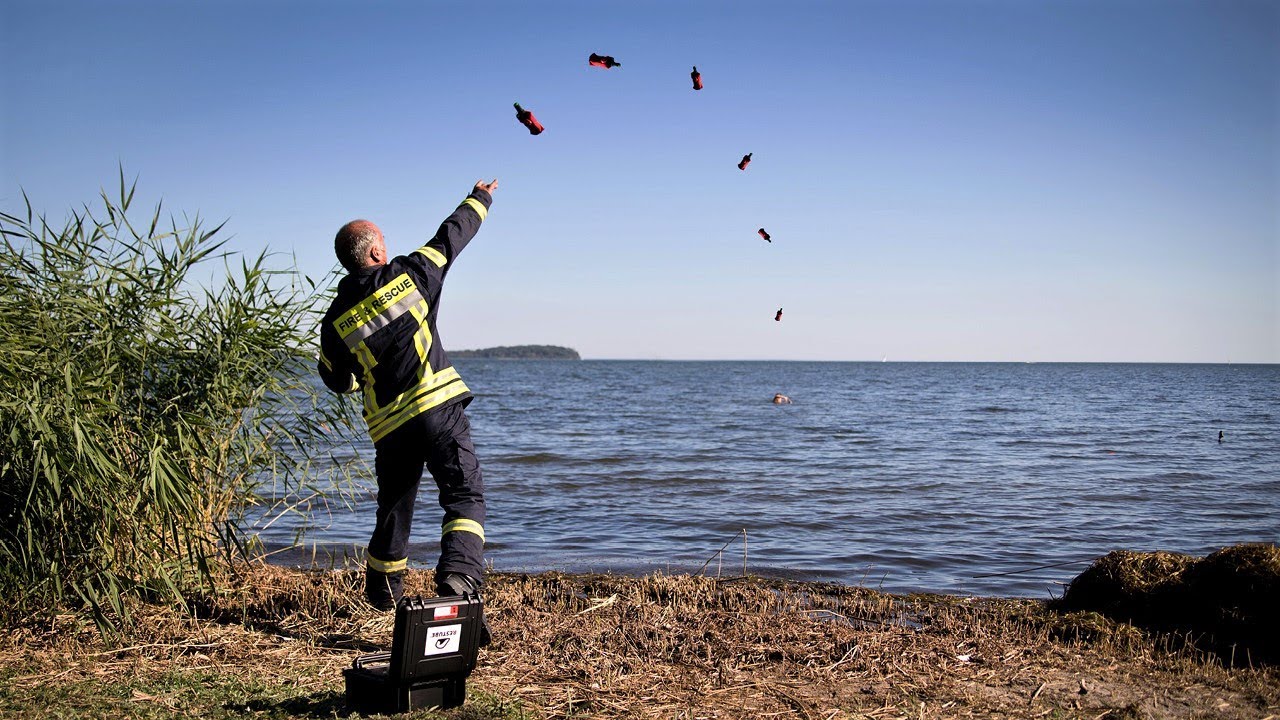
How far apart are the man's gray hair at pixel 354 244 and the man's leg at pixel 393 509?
81 cm

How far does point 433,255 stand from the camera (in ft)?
13.8

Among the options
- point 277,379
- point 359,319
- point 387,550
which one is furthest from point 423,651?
point 277,379

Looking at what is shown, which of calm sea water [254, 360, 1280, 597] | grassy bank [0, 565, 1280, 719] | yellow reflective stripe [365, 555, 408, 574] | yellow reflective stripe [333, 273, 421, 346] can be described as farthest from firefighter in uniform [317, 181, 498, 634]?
calm sea water [254, 360, 1280, 597]

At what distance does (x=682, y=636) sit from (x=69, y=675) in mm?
2717

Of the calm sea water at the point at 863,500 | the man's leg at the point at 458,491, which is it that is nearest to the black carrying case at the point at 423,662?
the man's leg at the point at 458,491

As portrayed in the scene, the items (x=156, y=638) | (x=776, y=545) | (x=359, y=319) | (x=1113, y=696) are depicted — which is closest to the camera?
(x=1113, y=696)

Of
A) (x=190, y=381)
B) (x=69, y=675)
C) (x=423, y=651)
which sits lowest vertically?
(x=69, y=675)

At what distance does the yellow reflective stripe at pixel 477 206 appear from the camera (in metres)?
4.47

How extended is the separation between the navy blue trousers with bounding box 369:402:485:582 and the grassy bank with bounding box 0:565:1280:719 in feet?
1.69

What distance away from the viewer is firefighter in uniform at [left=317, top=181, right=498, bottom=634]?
13.5ft

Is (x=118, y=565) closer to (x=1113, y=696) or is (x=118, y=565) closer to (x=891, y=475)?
(x=1113, y=696)

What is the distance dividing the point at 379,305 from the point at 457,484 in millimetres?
901

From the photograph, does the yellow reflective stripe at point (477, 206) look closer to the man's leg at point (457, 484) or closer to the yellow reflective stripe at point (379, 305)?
the yellow reflective stripe at point (379, 305)

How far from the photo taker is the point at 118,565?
4.53 m
